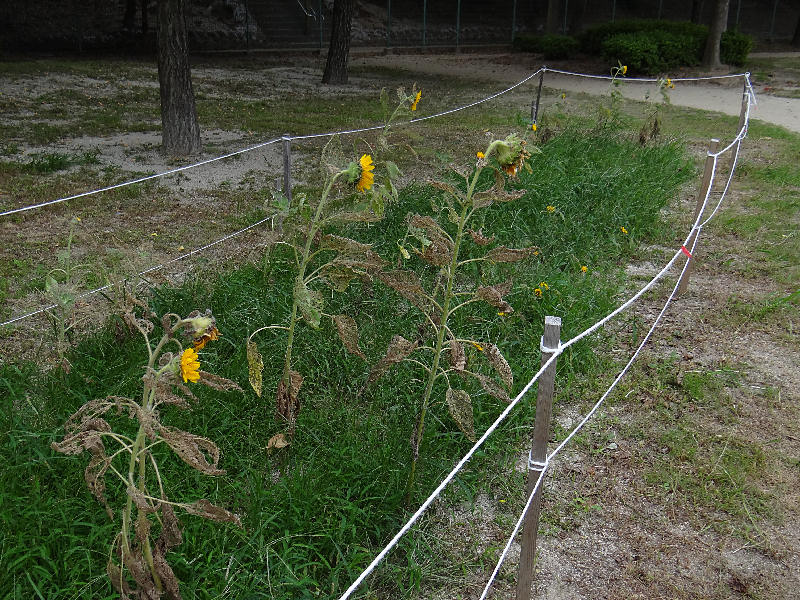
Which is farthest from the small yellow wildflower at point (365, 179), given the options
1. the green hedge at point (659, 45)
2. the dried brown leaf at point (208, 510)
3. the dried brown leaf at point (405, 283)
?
the green hedge at point (659, 45)

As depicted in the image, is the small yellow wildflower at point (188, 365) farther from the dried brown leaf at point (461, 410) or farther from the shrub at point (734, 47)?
the shrub at point (734, 47)

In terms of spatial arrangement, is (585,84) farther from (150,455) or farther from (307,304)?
(150,455)

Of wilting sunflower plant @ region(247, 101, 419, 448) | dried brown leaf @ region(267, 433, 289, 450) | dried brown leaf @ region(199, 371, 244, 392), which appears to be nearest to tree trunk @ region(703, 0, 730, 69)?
wilting sunflower plant @ region(247, 101, 419, 448)

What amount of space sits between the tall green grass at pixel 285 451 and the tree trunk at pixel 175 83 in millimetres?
3973

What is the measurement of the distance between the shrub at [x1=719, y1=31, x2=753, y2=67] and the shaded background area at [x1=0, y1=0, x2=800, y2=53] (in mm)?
4897

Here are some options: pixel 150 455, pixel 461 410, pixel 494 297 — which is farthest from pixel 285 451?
pixel 494 297

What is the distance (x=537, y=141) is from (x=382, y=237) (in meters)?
3.01

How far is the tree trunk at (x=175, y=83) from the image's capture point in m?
7.48

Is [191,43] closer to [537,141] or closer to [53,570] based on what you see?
[537,141]

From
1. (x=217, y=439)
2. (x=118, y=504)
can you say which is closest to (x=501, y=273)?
(x=217, y=439)

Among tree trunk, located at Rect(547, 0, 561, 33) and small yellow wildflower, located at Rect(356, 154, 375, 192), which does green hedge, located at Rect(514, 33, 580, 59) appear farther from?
small yellow wildflower, located at Rect(356, 154, 375, 192)

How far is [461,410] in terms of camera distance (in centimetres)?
251

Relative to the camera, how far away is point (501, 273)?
14.8ft

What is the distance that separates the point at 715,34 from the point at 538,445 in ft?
53.9
